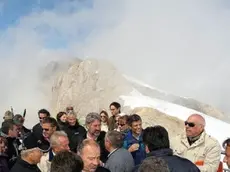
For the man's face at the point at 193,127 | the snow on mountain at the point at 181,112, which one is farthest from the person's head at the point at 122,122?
the snow on mountain at the point at 181,112

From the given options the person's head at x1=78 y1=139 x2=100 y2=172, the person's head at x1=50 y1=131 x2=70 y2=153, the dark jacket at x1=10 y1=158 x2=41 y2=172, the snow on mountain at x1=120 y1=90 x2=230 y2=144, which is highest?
the snow on mountain at x1=120 y1=90 x2=230 y2=144

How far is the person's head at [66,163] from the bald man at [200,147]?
2.68m

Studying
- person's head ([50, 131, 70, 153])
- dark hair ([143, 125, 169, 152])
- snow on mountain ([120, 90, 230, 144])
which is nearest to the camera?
dark hair ([143, 125, 169, 152])

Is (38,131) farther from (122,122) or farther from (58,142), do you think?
(58,142)

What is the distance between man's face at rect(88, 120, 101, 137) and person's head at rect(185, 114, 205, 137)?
162 cm

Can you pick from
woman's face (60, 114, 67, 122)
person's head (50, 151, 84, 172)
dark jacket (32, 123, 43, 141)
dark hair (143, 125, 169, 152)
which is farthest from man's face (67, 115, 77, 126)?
person's head (50, 151, 84, 172)

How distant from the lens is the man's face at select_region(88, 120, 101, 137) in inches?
268

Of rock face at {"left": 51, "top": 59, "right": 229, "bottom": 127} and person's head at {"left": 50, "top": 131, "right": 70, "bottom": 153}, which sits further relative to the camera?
rock face at {"left": 51, "top": 59, "right": 229, "bottom": 127}

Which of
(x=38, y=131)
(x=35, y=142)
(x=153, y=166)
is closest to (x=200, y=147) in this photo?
(x=153, y=166)

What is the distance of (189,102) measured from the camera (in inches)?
2250

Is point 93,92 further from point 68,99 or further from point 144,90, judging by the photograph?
point 144,90

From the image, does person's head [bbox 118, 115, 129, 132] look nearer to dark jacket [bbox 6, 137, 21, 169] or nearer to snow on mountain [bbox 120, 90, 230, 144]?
dark jacket [bbox 6, 137, 21, 169]

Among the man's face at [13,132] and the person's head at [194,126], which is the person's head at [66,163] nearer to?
the person's head at [194,126]

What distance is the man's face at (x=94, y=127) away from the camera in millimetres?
6800
